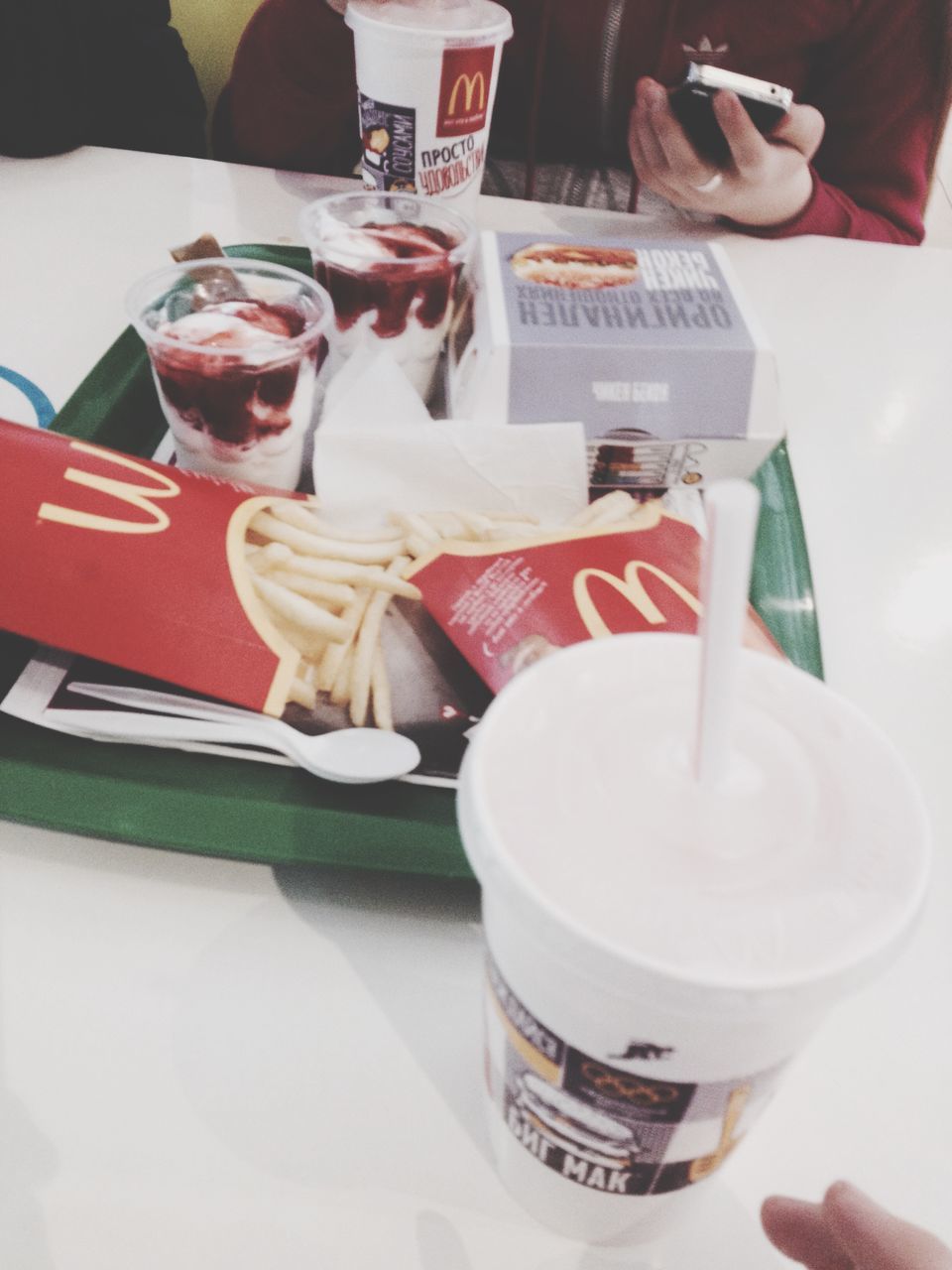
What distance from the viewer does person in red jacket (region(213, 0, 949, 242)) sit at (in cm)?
130

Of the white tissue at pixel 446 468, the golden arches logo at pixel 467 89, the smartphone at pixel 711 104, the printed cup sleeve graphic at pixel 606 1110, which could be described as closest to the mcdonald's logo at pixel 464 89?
the golden arches logo at pixel 467 89

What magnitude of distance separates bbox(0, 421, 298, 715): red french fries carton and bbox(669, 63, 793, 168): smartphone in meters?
0.91

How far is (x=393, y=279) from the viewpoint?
2.79 feet

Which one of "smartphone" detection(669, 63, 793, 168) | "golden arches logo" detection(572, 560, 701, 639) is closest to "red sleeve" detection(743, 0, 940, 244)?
"smartphone" detection(669, 63, 793, 168)

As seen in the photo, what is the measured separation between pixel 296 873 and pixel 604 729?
278 millimetres

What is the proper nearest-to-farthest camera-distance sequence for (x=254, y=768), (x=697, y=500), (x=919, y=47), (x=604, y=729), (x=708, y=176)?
(x=604, y=729), (x=254, y=768), (x=697, y=500), (x=708, y=176), (x=919, y=47)

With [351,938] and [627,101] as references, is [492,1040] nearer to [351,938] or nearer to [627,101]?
[351,938]

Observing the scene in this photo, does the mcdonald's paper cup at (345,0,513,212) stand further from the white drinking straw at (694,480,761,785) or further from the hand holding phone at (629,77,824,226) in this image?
the white drinking straw at (694,480,761,785)

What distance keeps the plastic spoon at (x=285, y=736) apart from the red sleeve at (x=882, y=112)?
1.27 m

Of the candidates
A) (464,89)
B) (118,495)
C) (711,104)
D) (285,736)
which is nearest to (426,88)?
(464,89)

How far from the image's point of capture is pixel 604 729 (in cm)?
36

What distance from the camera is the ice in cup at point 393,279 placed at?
854 mm

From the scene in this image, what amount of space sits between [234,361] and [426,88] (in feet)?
1.51

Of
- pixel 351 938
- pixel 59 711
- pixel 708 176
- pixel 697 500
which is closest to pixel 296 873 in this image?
pixel 351 938
